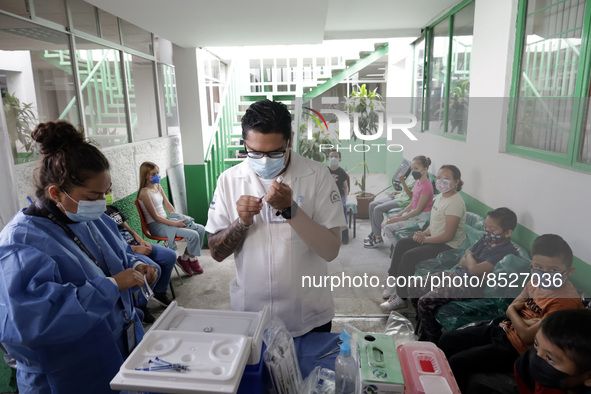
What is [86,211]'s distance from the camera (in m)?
1.22

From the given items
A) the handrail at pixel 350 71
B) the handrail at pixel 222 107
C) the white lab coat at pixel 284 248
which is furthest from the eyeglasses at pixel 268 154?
the handrail at pixel 350 71

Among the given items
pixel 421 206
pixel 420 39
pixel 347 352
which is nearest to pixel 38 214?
pixel 347 352

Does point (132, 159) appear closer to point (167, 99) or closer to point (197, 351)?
point (167, 99)

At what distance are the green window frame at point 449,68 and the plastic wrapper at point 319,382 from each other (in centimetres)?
162

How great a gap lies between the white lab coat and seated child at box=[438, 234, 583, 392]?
875mm

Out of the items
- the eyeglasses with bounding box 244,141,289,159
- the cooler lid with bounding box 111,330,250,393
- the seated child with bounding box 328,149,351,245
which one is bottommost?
the cooler lid with bounding box 111,330,250,393

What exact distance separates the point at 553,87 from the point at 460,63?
1.43 metres

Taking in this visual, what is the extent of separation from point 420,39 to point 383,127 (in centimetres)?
380

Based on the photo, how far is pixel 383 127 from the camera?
147 centimetres

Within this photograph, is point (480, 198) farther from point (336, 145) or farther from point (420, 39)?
point (420, 39)

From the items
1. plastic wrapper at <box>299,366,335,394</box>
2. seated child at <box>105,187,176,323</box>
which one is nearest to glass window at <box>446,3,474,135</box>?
plastic wrapper at <box>299,366,335,394</box>

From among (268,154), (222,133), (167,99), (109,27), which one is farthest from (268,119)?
(167,99)

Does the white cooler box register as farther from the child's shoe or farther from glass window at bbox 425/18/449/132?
glass window at bbox 425/18/449/132

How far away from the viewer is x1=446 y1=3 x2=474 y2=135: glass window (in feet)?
9.71
